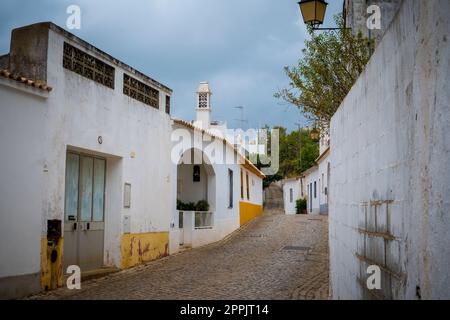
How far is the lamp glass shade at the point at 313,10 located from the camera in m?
9.35

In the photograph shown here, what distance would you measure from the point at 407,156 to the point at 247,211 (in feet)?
79.7

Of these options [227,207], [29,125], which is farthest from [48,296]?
[227,207]

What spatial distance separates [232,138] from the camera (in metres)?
39.2

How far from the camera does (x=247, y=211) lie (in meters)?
28.0

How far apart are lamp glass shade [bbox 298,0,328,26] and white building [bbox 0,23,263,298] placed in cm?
505

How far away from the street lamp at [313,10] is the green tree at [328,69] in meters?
1.40

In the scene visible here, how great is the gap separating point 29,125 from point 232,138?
3003 cm

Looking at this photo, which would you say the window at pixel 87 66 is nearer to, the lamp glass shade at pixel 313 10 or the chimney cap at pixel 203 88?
the lamp glass shade at pixel 313 10

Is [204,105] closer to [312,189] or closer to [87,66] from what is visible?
[312,189]

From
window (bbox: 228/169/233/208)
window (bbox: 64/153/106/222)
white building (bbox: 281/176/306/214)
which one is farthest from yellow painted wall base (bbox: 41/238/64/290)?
white building (bbox: 281/176/306/214)

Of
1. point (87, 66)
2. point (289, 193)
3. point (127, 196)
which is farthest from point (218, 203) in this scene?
point (289, 193)

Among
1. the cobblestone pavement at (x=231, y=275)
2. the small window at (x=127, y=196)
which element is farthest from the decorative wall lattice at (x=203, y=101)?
the small window at (x=127, y=196)

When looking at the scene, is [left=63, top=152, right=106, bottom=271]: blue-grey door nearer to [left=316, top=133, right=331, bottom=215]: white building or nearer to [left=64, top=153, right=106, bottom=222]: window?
[left=64, top=153, right=106, bottom=222]: window
